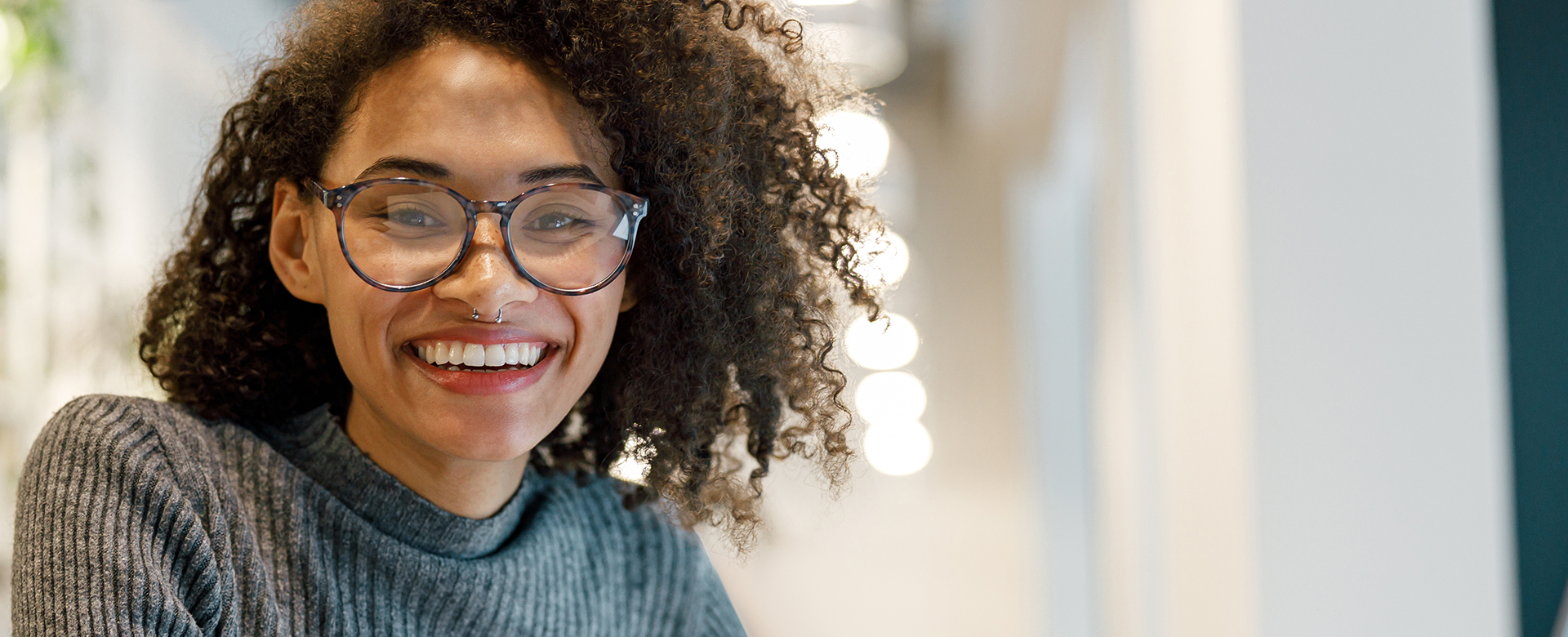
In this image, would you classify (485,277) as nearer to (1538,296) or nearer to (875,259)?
(875,259)

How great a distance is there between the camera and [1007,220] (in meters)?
4.64

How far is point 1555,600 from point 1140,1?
100cm

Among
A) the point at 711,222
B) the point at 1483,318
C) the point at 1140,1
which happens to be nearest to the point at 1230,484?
the point at 1483,318

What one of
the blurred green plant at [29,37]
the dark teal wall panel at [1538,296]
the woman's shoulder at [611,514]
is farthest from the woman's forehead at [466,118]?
the blurred green plant at [29,37]

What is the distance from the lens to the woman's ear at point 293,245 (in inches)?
41.3

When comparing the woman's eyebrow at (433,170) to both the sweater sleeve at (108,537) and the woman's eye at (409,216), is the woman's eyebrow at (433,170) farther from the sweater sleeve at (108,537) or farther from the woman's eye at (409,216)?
the sweater sleeve at (108,537)

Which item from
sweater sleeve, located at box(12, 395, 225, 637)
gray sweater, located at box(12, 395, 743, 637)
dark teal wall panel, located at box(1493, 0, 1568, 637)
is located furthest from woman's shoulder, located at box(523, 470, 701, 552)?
dark teal wall panel, located at box(1493, 0, 1568, 637)

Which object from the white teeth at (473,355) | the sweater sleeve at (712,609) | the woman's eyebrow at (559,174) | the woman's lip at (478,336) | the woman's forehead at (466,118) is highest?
the woman's forehead at (466,118)

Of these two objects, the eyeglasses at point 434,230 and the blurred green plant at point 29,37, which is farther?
the blurred green plant at point 29,37

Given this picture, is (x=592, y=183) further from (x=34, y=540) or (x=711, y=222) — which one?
(x=34, y=540)

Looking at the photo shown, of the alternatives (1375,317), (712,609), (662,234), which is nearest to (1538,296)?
(1375,317)

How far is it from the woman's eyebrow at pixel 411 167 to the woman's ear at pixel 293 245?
145 mm

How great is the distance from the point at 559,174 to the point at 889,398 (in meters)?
3.57

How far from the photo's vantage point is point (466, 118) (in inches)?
37.0
